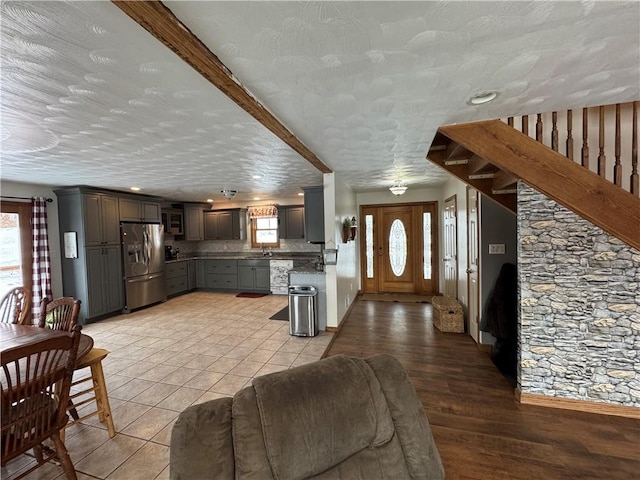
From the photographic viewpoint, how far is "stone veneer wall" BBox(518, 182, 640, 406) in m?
2.18

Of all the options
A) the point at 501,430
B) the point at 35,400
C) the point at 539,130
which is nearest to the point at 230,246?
the point at 35,400

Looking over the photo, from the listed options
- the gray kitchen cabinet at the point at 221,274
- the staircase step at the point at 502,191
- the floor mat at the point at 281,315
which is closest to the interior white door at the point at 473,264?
the staircase step at the point at 502,191

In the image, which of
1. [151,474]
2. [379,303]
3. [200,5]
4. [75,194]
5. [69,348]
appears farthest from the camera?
[379,303]

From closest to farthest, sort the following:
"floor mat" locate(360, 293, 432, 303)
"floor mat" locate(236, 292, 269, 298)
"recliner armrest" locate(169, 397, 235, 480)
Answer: "recliner armrest" locate(169, 397, 235, 480) < "floor mat" locate(360, 293, 432, 303) < "floor mat" locate(236, 292, 269, 298)

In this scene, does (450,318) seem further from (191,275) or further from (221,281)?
(191,275)

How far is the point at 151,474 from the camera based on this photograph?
1.75m

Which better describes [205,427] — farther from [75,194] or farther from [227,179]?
[75,194]

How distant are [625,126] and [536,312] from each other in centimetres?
160

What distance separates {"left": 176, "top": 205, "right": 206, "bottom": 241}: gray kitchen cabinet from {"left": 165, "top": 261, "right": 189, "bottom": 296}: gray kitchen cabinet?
2.26 feet

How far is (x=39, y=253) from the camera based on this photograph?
428cm

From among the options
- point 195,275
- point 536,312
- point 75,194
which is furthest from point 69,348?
point 195,275

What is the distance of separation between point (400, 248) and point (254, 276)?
11.6 ft

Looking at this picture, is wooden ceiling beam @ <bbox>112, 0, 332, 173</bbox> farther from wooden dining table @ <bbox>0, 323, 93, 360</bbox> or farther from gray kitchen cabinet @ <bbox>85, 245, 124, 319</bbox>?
gray kitchen cabinet @ <bbox>85, 245, 124, 319</bbox>

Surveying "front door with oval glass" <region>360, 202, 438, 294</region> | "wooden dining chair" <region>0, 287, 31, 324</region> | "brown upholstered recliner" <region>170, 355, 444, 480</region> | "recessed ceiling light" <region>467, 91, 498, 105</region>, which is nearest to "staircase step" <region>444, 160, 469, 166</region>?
"recessed ceiling light" <region>467, 91, 498, 105</region>
